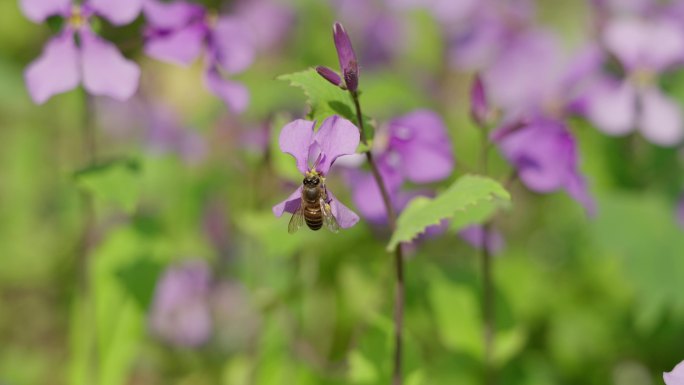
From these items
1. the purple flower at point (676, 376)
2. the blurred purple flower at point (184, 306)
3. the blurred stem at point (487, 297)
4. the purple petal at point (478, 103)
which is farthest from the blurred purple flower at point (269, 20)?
the purple flower at point (676, 376)

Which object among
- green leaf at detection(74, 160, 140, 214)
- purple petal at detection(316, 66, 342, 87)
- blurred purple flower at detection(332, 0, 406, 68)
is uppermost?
purple petal at detection(316, 66, 342, 87)

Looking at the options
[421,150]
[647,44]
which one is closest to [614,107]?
[647,44]

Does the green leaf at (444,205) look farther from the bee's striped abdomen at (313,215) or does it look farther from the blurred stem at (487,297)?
the blurred stem at (487,297)

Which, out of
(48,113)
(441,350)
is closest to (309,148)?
(441,350)

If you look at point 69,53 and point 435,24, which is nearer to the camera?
point 69,53

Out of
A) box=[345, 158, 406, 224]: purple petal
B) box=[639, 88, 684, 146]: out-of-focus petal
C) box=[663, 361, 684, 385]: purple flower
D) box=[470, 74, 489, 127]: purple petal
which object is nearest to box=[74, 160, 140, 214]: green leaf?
box=[345, 158, 406, 224]: purple petal

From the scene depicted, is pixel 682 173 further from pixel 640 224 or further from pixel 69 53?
pixel 69 53

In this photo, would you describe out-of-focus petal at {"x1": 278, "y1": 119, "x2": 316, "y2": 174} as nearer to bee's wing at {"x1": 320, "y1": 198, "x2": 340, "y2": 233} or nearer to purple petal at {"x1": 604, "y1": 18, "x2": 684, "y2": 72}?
bee's wing at {"x1": 320, "y1": 198, "x2": 340, "y2": 233}
